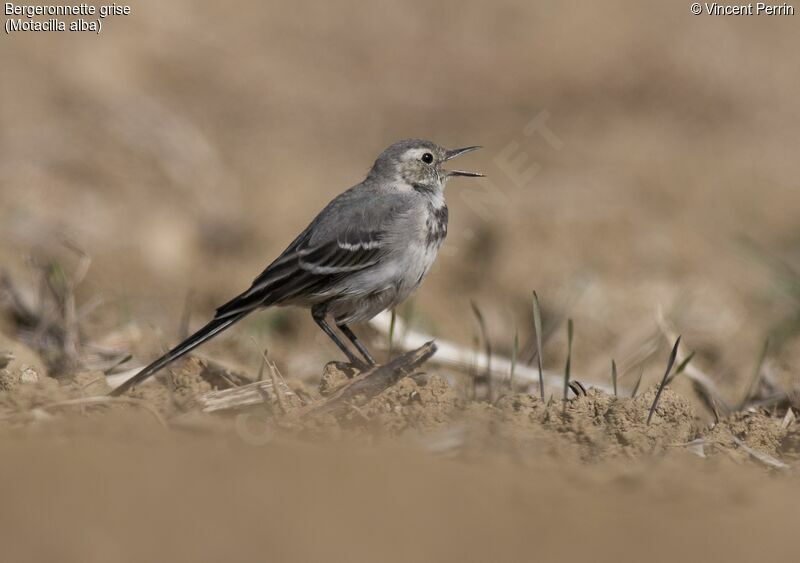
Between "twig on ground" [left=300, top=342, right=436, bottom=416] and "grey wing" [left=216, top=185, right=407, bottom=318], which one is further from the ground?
"grey wing" [left=216, top=185, right=407, bottom=318]

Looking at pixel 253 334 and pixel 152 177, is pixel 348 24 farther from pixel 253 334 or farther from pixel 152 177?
pixel 253 334

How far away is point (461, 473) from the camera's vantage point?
3766mm

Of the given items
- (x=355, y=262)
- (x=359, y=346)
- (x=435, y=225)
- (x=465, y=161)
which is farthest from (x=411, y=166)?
(x=465, y=161)

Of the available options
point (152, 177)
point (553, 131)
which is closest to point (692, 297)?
point (553, 131)

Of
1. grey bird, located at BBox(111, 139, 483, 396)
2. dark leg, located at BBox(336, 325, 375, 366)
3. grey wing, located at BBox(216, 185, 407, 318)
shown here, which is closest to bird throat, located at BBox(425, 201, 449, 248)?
grey bird, located at BBox(111, 139, 483, 396)

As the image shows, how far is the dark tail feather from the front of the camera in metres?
5.34

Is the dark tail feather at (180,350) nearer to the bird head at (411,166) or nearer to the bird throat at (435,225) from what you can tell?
the bird throat at (435,225)

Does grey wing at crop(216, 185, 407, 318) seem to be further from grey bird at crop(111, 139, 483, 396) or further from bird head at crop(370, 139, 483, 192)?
bird head at crop(370, 139, 483, 192)

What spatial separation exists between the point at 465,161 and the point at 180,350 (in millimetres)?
7572

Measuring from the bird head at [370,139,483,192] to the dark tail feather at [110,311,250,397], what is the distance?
5.01ft

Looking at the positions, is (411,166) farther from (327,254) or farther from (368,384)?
(368,384)

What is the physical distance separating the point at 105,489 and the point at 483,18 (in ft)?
42.0

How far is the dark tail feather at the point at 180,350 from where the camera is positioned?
534cm

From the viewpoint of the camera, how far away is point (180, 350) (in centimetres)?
555
